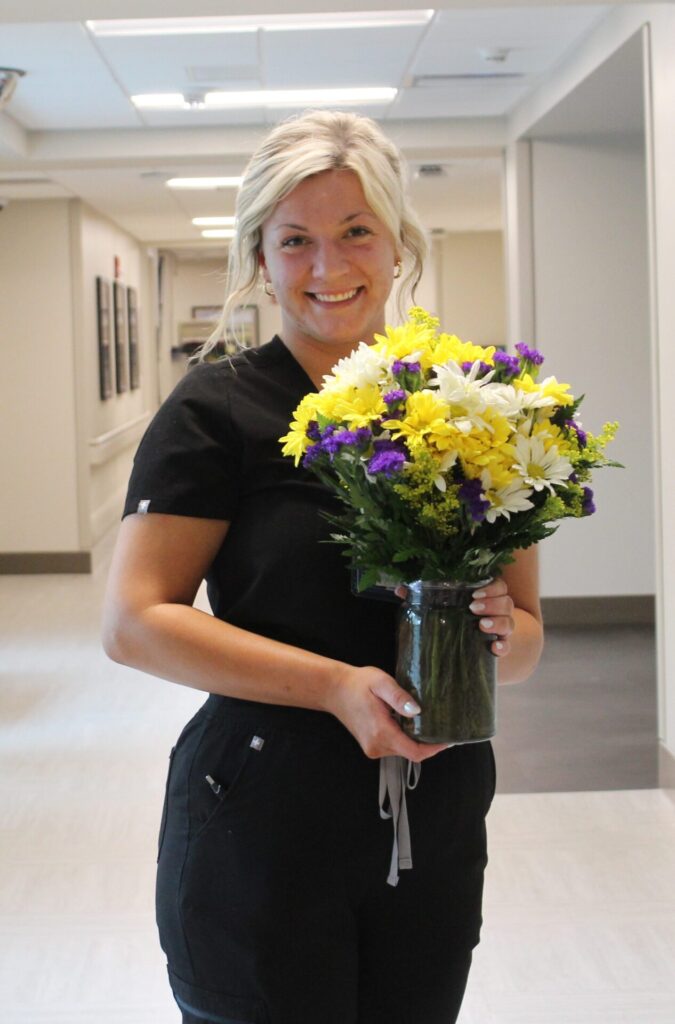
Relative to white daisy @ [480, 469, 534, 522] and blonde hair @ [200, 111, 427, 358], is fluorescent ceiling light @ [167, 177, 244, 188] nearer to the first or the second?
blonde hair @ [200, 111, 427, 358]

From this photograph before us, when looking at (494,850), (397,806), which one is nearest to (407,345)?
(397,806)

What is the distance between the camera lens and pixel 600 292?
7.52 meters

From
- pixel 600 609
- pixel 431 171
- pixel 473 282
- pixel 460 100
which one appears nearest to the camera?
pixel 460 100

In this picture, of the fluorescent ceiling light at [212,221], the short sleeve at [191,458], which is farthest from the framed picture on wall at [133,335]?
the short sleeve at [191,458]

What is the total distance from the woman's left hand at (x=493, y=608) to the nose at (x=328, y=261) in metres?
0.43

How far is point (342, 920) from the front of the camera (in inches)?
56.1

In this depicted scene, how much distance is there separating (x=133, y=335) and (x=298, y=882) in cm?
1301

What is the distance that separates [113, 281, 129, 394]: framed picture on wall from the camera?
12.4 meters

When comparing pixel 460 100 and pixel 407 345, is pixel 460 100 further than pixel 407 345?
Yes

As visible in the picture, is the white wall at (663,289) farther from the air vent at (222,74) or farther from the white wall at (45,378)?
the white wall at (45,378)

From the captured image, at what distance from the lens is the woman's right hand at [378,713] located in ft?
4.34

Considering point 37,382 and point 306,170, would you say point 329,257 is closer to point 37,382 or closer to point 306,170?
point 306,170

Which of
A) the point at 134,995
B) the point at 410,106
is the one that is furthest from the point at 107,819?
the point at 410,106

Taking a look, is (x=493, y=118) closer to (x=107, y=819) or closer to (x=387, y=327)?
(x=107, y=819)
